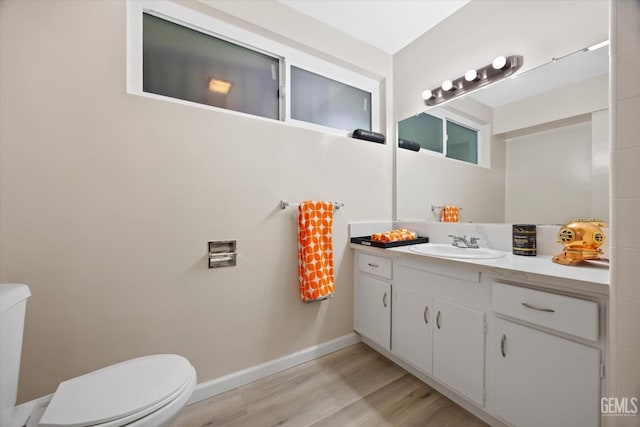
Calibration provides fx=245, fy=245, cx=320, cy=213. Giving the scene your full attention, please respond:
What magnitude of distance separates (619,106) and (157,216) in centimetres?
197

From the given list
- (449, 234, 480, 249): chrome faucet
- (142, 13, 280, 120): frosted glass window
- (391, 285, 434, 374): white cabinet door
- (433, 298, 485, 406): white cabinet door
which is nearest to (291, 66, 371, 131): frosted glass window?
(142, 13, 280, 120): frosted glass window

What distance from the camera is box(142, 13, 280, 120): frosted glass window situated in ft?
4.69

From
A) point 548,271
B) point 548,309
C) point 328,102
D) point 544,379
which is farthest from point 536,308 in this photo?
point 328,102

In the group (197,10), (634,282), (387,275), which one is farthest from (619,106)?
(197,10)

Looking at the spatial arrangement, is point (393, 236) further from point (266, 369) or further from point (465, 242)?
point (266, 369)

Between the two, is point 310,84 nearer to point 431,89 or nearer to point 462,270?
point 431,89

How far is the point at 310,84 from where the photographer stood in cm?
198

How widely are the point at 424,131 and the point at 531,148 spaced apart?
0.81 metres

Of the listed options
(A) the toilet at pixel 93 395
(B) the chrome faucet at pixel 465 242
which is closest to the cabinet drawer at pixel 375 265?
(B) the chrome faucet at pixel 465 242

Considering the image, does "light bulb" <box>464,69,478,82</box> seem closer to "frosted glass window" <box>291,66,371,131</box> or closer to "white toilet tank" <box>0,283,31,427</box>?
"frosted glass window" <box>291,66,371,131</box>

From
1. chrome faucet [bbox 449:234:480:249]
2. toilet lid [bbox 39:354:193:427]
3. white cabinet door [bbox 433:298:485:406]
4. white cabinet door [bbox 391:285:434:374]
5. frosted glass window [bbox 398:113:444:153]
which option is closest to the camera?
toilet lid [bbox 39:354:193:427]

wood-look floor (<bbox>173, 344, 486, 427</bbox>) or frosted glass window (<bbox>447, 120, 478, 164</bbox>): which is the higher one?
frosted glass window (<bbox>447, 120, 478, 164</bbox>)

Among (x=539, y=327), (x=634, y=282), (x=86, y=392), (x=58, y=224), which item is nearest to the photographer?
(x=634, y=282)

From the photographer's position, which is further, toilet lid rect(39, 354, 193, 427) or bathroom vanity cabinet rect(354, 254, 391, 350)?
bathroom vanity cabinet rect(354, 254, 391, 350)
